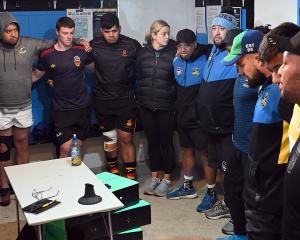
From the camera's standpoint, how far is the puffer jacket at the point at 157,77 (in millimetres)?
4090

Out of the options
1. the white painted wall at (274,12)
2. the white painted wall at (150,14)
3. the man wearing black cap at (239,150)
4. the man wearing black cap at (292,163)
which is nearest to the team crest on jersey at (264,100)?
the man wearing black cap at (239,150)

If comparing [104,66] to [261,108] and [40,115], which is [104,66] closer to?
[40,115]

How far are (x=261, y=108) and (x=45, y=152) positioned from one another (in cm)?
277

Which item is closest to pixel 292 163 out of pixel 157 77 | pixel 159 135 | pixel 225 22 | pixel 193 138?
pixel 225 22

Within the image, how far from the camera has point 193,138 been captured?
402 cm

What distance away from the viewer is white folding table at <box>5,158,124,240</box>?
2.31 m

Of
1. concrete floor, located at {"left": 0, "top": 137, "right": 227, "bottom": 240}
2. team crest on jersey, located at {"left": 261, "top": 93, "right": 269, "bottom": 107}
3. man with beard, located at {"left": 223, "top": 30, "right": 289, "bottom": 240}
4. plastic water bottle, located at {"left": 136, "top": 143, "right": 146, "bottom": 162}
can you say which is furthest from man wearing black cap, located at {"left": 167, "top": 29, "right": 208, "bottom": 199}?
team crest on jersey, located at {"left": 261, "top": 93, "right": 269, "bottom": 107}

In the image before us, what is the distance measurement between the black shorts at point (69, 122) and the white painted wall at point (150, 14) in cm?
96

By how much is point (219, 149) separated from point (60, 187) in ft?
4.53

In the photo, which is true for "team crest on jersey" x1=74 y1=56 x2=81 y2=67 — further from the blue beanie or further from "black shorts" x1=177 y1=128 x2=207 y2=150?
the blue beanie

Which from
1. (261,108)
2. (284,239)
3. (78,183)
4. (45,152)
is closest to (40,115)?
(45,152)

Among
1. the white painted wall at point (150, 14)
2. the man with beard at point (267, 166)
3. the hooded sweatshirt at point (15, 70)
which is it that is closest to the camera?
the man with beard at point (267, 166)

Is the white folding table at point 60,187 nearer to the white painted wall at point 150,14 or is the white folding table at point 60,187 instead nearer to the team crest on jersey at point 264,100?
the team crest on jersey at point 264,100

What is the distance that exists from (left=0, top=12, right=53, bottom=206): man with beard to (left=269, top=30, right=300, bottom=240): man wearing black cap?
9.65 ft
